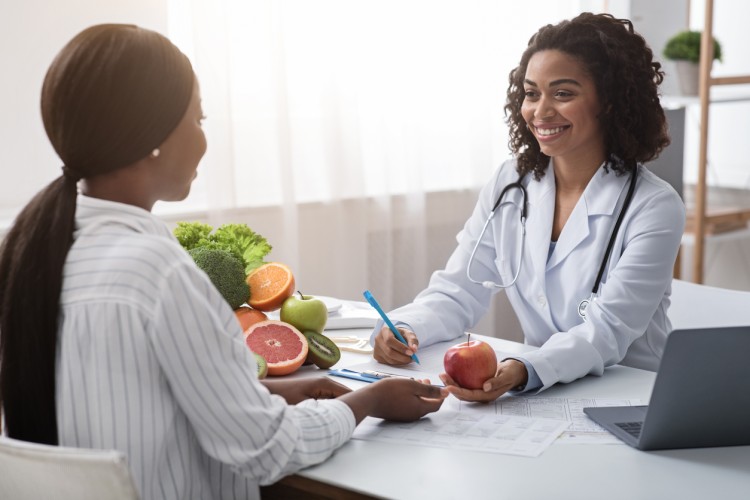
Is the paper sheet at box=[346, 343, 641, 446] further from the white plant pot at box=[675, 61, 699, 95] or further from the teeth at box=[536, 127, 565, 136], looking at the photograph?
the white plant pot at box=[675, 61, 699, 95]

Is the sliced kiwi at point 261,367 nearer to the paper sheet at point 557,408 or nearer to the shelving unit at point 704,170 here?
the paper sheet at point 557,408

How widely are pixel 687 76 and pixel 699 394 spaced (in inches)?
97.2

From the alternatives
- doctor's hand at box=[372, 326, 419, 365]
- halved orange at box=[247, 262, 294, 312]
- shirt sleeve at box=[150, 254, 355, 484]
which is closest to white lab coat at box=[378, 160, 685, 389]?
doctor's hand at box=[372, 326, 419, 365]

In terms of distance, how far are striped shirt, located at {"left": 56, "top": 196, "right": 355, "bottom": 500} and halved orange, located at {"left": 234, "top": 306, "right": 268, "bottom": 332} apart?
62cm

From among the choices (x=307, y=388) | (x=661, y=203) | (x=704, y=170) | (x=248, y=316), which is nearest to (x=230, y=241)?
(x=248, y=316)

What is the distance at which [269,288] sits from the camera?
5.98 ft

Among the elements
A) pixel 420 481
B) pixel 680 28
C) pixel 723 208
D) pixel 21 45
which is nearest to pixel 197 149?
pixel 420 481

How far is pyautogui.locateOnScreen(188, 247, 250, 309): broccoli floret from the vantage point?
1736 millimetres

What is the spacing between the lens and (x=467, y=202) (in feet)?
10.9

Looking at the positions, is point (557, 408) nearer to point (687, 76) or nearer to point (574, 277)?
point (574, 277)

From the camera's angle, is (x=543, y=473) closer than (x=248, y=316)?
Yes

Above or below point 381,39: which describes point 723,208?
below

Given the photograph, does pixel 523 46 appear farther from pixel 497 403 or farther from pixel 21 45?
pixel 497 403

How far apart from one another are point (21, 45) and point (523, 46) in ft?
5.81
